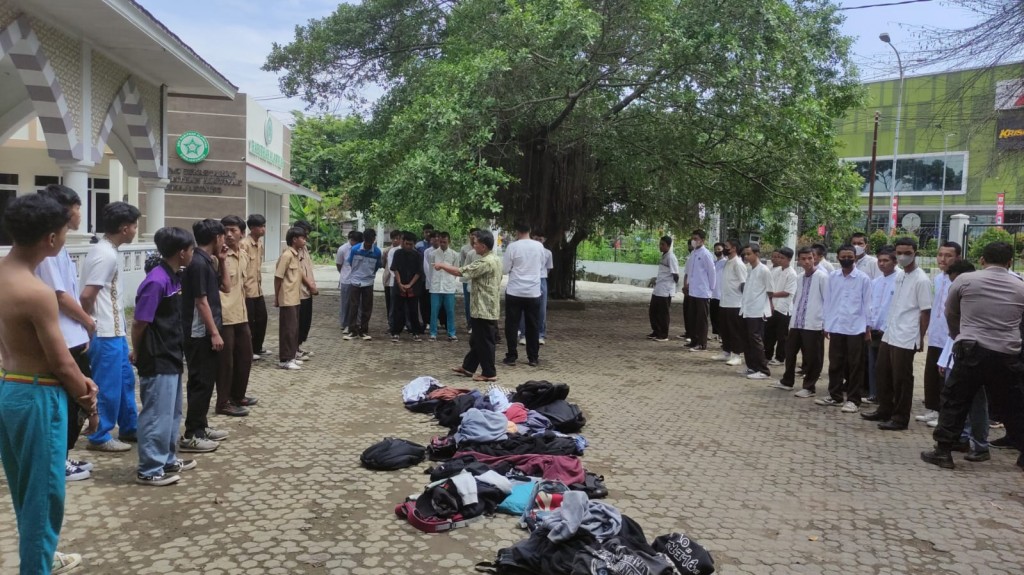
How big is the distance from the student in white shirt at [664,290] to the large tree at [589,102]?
76.5 inches

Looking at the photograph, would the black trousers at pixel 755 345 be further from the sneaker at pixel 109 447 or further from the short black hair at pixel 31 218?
the short black hair at pixel 31 218

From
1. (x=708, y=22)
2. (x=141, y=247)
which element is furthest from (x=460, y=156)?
(x=141, y=247)

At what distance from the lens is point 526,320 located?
9367 mm

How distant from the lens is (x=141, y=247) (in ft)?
43.5

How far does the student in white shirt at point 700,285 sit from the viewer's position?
1136 cm

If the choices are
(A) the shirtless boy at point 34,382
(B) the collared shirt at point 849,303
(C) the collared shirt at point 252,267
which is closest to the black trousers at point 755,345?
(B) the collared shirt at point 849,303

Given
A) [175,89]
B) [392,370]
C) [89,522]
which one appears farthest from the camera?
[175,89]

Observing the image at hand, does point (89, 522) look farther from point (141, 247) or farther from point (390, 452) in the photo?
point (141, 247)

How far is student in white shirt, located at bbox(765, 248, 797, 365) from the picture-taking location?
9.49 meters

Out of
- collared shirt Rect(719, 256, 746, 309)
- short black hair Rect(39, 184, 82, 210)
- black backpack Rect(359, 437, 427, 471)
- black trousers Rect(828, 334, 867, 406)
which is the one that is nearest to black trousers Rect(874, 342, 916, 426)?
black trousers Rect(828, 334, 867, 406)

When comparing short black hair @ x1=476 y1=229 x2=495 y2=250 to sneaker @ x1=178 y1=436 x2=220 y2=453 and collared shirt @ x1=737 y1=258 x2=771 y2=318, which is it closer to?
collared shirt @ x1=737 y1=258 x2=771 y2=318

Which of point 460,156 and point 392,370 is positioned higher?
point 460,156

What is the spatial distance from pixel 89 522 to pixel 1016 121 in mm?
10557

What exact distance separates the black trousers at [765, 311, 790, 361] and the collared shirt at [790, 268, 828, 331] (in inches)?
77.0
